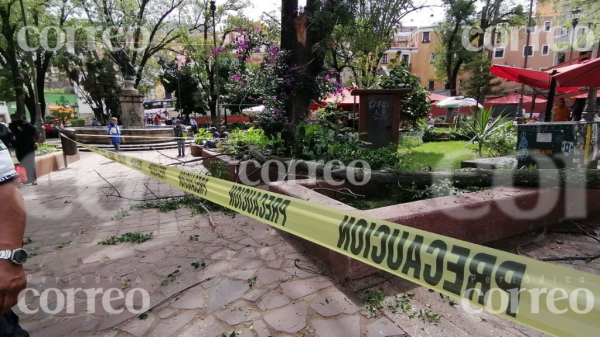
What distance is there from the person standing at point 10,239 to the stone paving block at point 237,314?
125cm

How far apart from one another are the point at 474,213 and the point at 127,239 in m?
4.04

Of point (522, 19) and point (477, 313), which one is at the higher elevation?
point (522, 19)

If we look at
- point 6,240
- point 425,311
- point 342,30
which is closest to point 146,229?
point 6,240

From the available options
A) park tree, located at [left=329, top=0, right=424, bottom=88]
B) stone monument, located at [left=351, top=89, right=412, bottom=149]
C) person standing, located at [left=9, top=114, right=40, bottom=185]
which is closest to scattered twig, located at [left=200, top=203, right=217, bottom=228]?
park tree, located at [left=329, top=0, right=424, bottom=88]

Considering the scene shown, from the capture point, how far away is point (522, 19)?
26219 millimetres

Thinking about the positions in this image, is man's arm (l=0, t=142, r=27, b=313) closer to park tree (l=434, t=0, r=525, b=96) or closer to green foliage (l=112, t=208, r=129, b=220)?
green foliage (l=112, t=208, r=129, b=220)

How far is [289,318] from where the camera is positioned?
2264 millimetres

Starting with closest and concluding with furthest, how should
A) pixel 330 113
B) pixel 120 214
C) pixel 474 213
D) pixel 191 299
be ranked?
pixel 191 299 < pixel 474 213 < pixel 120 214 < pixel 330 113

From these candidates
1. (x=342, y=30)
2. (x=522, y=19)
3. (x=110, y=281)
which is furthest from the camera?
(x=522, y=19)

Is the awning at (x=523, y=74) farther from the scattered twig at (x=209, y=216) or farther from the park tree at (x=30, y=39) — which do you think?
the park tree at (x=30, y=39)

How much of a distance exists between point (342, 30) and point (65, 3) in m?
23.7

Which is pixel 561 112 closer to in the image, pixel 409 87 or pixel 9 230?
pixel 409 87

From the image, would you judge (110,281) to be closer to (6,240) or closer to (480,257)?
(6,240)

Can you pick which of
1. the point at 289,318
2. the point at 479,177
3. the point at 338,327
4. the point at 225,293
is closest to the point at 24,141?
the point at 225,293
